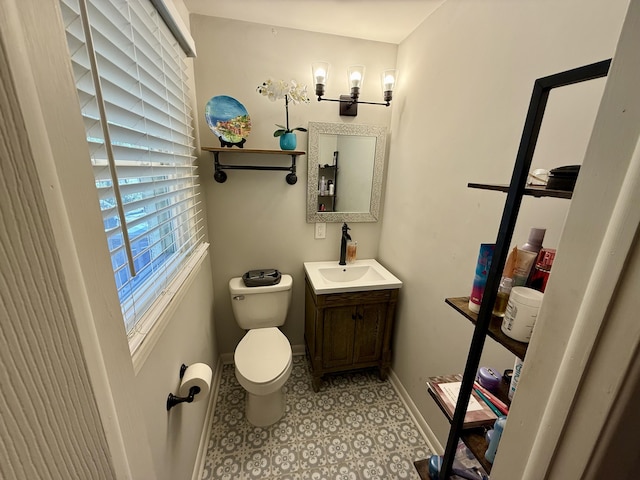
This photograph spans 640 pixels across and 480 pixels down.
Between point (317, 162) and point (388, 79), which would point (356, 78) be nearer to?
point (388, 79)

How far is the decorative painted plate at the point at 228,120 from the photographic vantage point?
4.78ft

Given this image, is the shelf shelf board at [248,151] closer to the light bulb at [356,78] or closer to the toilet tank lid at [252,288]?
the light bulb at [356,78]

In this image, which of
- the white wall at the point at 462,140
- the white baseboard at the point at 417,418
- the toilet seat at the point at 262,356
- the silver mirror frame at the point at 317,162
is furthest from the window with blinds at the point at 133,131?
the white baseboard at the point at 417,418

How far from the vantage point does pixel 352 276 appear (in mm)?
1931

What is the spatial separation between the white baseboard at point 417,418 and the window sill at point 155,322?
1511 mm

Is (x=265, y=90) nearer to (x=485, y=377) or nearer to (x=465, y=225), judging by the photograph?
(x=465, y=225)

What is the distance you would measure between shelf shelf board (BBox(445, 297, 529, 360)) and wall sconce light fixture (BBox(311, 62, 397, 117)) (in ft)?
4.36

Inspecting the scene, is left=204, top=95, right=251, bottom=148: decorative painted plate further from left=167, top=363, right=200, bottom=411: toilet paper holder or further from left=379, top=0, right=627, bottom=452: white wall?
left=167, top=363, right=200, bottom=411: toilet paper holder

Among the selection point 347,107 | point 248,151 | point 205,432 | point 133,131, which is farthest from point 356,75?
point 205,432

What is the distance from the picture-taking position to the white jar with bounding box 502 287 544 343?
1.85ft

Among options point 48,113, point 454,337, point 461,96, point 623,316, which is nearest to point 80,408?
point 48,113

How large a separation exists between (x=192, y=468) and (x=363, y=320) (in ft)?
3.79

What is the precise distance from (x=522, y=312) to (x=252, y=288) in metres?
1.47

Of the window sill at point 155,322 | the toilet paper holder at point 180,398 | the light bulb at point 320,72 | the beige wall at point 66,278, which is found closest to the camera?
the beige wall at point 66,278
